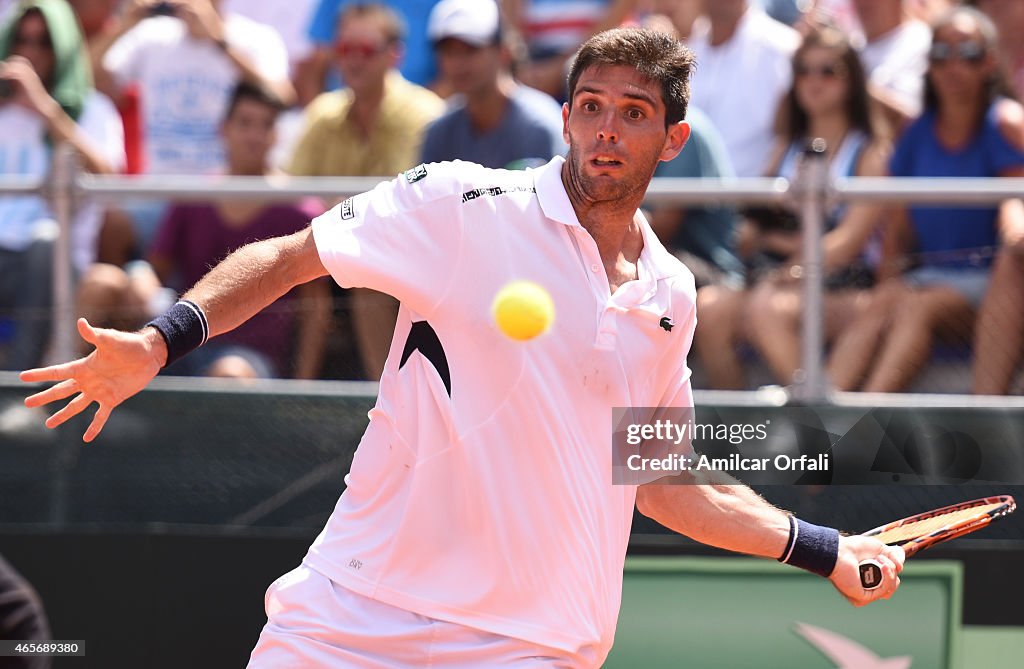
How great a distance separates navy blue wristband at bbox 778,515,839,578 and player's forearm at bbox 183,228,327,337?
55.7 inches

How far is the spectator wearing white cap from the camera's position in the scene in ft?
20.3

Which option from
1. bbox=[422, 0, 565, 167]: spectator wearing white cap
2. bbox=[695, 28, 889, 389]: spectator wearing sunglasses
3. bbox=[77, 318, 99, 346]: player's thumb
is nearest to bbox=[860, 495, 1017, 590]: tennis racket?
bbox=[695, 28, 889, 389]: spectator wearing sunglasses

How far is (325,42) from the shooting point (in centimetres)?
791

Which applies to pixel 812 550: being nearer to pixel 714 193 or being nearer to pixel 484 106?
pixel 714 193

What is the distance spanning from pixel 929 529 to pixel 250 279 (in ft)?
6.46

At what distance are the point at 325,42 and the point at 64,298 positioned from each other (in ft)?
8.98

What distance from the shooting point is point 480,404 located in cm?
334

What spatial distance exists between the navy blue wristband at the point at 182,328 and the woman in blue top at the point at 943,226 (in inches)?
117

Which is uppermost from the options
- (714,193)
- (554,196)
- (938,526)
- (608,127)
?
(714,193)

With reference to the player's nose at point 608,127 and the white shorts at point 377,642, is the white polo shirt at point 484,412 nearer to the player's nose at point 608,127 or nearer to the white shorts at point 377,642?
the white shorts at point 377,642

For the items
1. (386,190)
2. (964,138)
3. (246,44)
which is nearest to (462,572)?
(386,190)

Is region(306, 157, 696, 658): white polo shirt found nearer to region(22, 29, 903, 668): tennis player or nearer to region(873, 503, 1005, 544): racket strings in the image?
region(22, 29, 903, 668): tennis player

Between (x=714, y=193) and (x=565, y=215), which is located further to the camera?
(x=714, y=193)

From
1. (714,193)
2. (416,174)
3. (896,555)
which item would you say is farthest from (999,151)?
(416,174)
